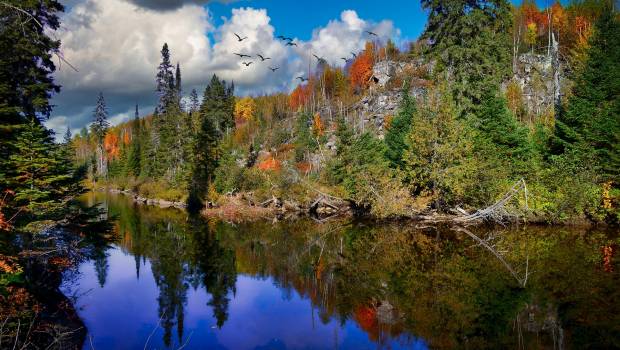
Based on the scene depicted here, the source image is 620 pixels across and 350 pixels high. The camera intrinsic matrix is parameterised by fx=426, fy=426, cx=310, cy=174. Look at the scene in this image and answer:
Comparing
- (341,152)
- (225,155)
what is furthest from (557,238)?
(225,155)

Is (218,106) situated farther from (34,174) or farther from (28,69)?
(34,174)

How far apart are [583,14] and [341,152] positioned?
68.9 meters

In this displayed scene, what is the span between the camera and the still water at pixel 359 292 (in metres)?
11.0

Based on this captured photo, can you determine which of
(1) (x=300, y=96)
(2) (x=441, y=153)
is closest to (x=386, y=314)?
(2) (x=441, y=153)

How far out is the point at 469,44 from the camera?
101 ft

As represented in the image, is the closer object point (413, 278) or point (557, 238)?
point (413, 278)

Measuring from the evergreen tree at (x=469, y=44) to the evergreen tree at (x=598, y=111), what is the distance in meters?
5.47

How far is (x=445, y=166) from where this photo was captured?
28.2 metres

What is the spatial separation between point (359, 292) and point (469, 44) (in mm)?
23156

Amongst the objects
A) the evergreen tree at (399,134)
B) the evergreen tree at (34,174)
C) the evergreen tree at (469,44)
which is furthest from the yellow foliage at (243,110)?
the evergreen tree at (34,174)

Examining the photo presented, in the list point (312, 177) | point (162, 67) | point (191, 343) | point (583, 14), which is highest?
point (583, 14)

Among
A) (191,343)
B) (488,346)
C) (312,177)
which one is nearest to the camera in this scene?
(488,346)

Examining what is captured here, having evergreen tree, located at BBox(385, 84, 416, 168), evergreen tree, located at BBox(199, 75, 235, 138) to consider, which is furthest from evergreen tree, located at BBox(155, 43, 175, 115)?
evergreen tree, located at BBox(385, 84, 416, 168)

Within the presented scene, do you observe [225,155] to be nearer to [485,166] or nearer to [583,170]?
[485,166]
